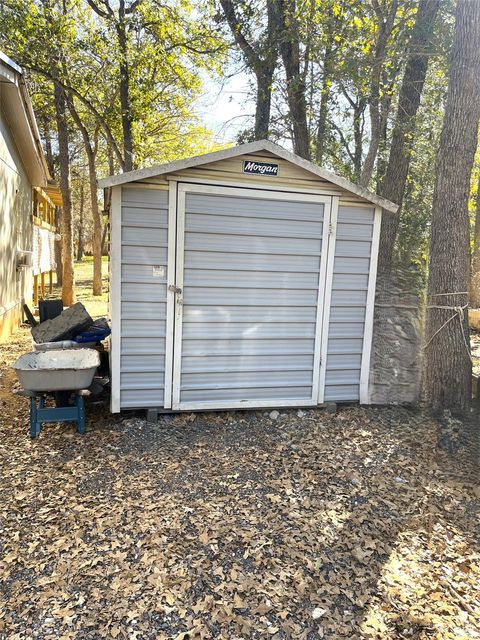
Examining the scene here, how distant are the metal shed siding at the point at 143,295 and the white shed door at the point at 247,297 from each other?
0.52 ft

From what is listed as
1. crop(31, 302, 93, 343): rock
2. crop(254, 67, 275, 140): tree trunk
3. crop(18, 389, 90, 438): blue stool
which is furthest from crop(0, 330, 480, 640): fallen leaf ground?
crop(254, 67, 275, 140): tree trunk

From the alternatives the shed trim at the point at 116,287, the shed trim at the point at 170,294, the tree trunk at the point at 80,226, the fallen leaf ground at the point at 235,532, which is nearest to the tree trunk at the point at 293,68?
the shed trim at the point at 170,294

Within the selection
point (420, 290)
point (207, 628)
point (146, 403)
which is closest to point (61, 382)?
point (146, 403)

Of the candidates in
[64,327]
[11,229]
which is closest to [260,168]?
[64,327]

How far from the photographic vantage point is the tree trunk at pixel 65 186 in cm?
1103

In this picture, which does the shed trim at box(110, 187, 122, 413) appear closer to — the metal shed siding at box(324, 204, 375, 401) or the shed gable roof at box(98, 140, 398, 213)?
the shed gable roof at box(98, 140, 398, 213)

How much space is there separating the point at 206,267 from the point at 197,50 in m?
9.05

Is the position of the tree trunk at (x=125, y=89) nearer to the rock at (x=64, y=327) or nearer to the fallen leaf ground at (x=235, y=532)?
the rock at (x=64, y=327)

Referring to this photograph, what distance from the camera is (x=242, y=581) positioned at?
7.97 ft

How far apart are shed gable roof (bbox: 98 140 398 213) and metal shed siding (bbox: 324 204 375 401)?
20 centimetres

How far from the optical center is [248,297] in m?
4.61

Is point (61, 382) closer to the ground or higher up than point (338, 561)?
higher up

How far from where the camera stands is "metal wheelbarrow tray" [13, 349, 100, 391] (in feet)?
12.7

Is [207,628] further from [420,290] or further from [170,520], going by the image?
[420,290]
